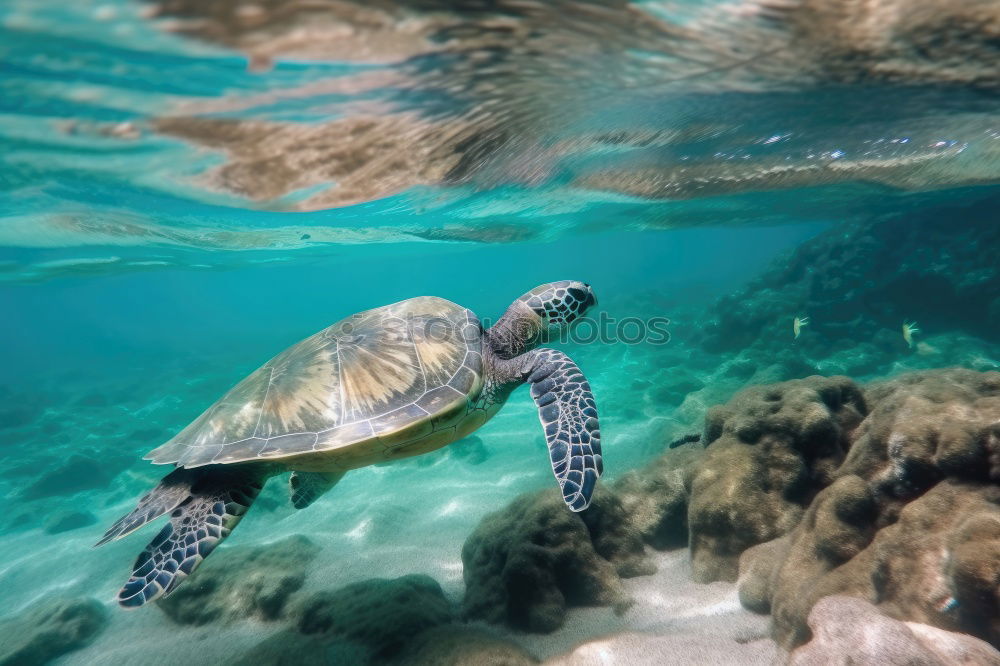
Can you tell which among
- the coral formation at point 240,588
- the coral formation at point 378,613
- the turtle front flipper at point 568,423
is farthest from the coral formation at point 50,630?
the turtle front flipper at point 568,423

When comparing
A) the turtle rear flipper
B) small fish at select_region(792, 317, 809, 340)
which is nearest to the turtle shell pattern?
the turtle rear flipper

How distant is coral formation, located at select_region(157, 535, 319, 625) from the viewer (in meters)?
5.68

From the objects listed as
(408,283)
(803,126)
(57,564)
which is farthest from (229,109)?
(408,283)

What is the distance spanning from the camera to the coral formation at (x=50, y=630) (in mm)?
5676

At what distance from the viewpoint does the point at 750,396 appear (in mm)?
5641

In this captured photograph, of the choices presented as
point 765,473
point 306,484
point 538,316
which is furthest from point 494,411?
point 765,473

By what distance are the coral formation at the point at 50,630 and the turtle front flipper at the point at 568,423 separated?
7.05 meters

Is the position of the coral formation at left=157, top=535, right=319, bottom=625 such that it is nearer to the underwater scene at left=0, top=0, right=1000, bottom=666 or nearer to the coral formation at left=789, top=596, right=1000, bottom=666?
the underwater scene at left=0, top=0, right=1000, bottom=666

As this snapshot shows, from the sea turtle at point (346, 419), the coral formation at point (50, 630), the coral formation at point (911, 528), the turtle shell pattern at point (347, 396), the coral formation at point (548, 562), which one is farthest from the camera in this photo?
the coral formation at point (50, 630)

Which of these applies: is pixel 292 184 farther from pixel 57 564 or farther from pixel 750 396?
pixel 750 396

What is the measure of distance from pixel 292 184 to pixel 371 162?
8.04 feet

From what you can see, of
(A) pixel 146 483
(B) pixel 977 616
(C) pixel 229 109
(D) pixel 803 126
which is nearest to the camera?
(B) pixel 977 616

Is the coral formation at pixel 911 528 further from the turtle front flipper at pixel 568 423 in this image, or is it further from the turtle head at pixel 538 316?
the turtle head at pixel 538 316

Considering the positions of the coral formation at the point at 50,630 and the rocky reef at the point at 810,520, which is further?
the coral formation at the point at 50,630
